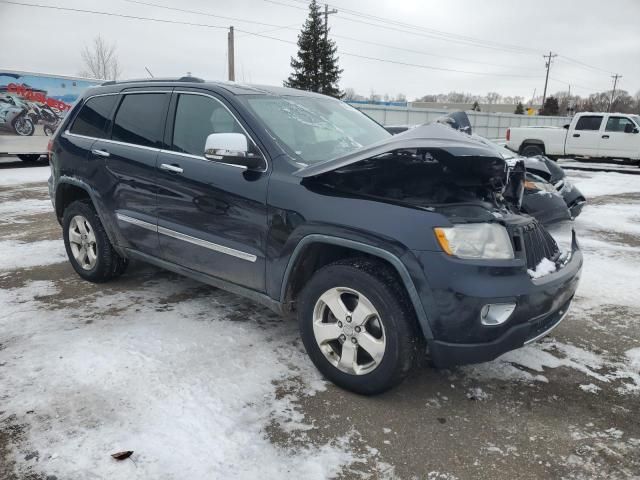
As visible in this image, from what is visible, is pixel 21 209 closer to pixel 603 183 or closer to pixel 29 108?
pixel 29 108

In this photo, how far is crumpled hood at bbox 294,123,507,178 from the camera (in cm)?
243

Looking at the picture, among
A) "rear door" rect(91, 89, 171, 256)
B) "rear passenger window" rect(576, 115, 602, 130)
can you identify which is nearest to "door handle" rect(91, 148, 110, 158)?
"rear door" rect(91, 89, 171, 256)

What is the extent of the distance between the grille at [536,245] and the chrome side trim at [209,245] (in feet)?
5.24

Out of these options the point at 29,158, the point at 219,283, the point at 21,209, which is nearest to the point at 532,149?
the point at 21,209

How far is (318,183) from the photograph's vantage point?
279 cm

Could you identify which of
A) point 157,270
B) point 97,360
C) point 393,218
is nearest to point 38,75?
point 157,270

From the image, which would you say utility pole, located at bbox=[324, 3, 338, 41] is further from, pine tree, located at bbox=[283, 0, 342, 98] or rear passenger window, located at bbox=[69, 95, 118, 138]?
rear passenger window, located at bbox=[69, 95, 118, 138]

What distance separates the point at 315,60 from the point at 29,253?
1463 inches

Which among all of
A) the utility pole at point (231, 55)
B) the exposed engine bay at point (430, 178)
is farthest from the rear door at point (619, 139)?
the utility pole at point (231, 55)

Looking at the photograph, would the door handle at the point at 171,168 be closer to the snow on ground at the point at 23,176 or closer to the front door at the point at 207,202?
the front door at the point at 207,202

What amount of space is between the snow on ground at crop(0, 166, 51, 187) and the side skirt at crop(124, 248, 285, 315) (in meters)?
8.77

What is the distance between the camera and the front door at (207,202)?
3086 millimetres

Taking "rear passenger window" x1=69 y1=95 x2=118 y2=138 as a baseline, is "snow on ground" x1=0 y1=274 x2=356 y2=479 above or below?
below

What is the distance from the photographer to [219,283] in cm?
344
